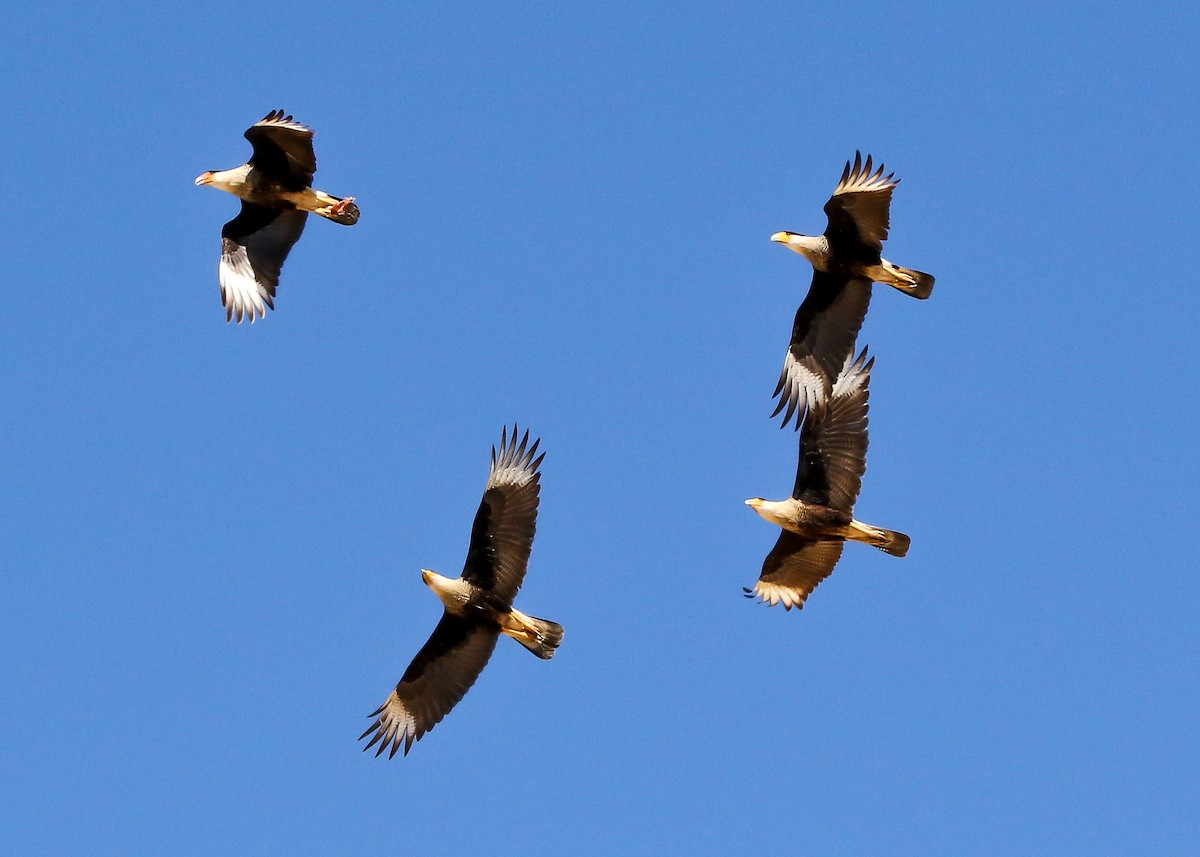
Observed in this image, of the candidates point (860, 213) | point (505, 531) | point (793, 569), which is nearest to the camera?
point (505, 531)

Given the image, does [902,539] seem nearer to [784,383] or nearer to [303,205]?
[784,383]

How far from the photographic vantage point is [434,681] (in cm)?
1423

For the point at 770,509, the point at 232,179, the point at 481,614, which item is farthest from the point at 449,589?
the point at 232,179

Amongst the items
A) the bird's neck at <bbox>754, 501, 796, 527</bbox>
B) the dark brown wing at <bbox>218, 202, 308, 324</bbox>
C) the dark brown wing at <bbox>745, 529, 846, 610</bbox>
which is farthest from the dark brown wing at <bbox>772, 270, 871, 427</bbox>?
the dark brown wing at <bbox>218, 202, 308, 324</bbox>

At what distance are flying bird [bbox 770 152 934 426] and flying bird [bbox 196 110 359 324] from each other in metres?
4.39

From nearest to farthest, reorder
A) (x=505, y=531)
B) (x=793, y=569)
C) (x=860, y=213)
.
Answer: (x=505, y=531) < (x=860, y=213) < (x=793, y=569)

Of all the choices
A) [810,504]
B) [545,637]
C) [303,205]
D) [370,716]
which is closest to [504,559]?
[545,637]

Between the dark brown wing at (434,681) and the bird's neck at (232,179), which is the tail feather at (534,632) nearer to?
the dark brown wing at (434,681)

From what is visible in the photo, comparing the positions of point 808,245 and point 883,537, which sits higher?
point 808,245

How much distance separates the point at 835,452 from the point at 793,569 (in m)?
1.25

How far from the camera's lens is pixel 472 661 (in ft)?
46.4

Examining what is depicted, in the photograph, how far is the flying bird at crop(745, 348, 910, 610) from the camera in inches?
610

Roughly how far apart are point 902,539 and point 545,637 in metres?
3.71

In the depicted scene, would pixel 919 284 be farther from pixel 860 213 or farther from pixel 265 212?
pixel 265 212
